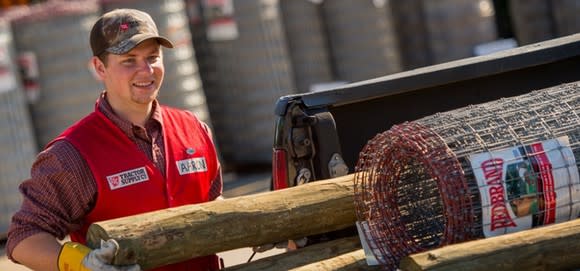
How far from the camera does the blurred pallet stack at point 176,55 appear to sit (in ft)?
35.7

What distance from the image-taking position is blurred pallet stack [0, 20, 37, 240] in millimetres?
10031

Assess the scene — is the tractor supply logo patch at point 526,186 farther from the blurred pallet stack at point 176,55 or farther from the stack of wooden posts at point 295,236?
the blurred pallet stack at point 176,55

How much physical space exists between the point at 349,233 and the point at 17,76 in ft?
19.0

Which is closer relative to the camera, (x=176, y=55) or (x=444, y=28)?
(x=176, y=55)

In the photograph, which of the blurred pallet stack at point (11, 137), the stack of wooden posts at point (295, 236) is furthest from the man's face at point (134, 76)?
the blurred pallet stack at point (11, 137)

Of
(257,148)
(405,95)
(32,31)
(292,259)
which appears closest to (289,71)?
(257,148)

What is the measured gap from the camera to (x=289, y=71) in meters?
11.8

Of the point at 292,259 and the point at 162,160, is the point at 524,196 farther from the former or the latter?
the point at 162,160

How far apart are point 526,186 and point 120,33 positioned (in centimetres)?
178

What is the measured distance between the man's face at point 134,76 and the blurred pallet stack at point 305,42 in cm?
737

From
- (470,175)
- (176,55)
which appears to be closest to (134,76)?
(470,175)

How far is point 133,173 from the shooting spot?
4875mm

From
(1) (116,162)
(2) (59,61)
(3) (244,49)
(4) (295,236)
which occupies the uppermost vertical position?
(1) (116,162)

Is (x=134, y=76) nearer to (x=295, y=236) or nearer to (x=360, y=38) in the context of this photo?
(x=295, y=236)
